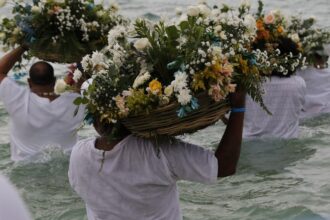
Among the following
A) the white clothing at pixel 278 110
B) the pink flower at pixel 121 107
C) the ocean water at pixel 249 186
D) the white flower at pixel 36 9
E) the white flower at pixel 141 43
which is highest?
the white flower at pixel 36 9

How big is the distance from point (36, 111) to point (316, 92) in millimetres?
3610

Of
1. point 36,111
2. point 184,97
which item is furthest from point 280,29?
point 184,97

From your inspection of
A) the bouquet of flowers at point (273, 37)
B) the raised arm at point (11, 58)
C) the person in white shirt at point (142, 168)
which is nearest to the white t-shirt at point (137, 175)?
the person in white shirt at point (142, 168)

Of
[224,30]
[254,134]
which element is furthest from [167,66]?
[254,134]

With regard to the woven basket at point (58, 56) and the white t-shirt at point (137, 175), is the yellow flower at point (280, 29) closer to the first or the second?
the woven basket at point (58, 56)

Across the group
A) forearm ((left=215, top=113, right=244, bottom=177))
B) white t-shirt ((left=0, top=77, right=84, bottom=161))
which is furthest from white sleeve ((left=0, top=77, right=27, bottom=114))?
forearm ((left=215, top=113, right=244, bottom=177))

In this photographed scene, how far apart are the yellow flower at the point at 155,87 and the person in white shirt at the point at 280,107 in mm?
3572

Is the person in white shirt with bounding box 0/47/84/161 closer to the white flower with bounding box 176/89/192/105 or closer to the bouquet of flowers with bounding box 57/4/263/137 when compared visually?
the bouquet of flowers with bounding box 57/4/263/137

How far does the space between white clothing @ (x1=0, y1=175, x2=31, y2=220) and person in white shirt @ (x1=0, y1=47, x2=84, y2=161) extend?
4541 millimetres

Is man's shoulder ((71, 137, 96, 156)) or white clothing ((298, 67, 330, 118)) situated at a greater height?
man's shoulder ((71, 137, 96, 156))

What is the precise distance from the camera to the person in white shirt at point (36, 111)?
6574 mm

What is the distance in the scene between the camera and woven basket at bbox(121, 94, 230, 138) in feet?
11.8

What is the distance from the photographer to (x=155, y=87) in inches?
141

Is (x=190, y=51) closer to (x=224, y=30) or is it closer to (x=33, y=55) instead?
(x=224, y=30)
